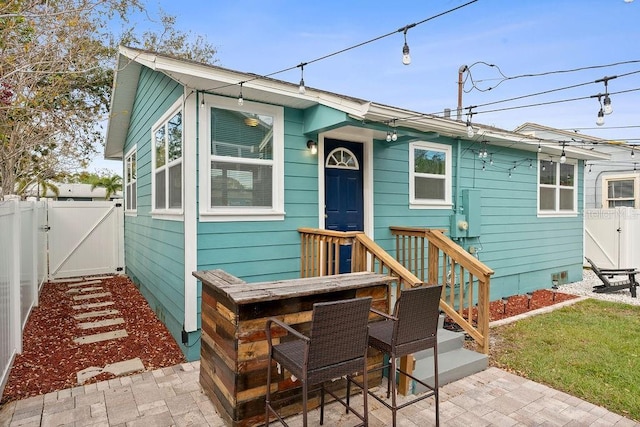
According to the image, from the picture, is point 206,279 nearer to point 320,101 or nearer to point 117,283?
point 320,101

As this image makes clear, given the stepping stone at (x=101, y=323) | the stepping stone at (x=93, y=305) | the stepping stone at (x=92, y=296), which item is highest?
the stepping stone at (x=92, y=296)

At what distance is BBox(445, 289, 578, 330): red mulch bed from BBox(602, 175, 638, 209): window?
6465mm

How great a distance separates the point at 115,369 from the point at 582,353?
17.1ft

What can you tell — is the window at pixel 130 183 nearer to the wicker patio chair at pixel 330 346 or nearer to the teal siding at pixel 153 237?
the teal siding at pixel 153 237

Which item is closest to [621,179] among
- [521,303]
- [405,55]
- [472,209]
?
[521,303]

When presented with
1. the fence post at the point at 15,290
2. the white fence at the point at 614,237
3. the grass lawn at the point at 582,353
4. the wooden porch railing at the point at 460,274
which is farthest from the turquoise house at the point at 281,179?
the white fence at the point at 614,237

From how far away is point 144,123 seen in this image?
659cm

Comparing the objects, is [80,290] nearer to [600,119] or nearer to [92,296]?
[92,296]

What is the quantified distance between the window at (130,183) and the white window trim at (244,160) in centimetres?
407

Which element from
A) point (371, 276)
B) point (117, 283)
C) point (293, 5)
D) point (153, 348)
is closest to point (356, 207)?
point (371, 276)

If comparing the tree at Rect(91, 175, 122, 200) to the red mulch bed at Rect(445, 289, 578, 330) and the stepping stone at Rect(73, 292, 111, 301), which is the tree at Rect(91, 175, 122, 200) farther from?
the red mulch bed at Rect(445, 289, 578, 330)

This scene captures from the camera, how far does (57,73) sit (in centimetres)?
413

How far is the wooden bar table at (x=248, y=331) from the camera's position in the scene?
8.97ft

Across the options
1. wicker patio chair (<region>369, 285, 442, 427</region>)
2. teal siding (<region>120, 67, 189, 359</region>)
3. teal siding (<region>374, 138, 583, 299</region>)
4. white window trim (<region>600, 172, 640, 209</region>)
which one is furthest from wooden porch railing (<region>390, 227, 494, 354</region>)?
white window trim (<region>600, 172, 640, 209</region>)
